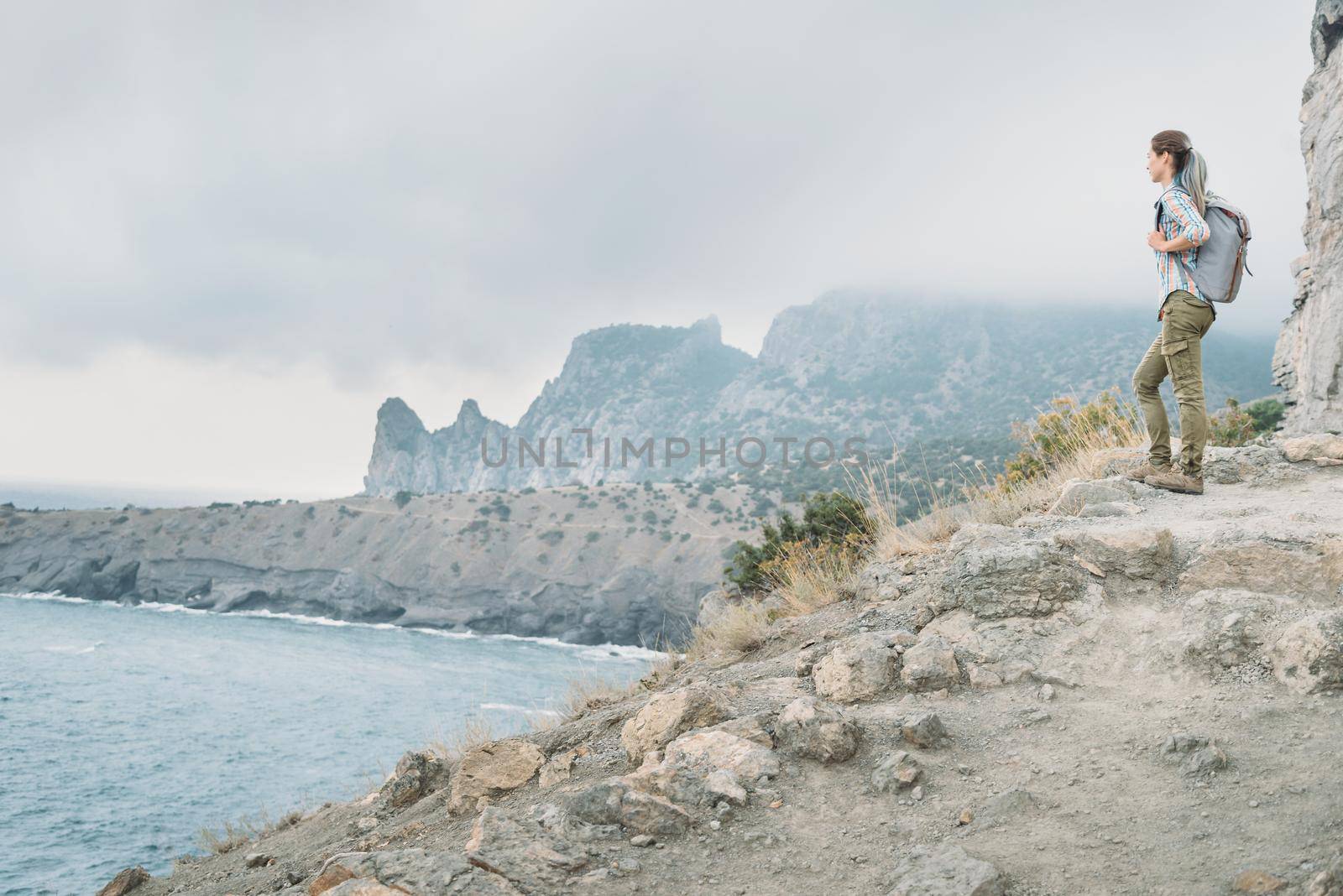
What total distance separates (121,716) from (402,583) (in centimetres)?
4618

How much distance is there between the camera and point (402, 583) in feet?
286

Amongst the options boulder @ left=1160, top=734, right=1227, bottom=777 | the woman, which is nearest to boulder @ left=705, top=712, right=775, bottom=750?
boulder @ left=1160, top=734, right=1227, bottom=777

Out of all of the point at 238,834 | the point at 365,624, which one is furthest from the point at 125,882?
the point at 365,624

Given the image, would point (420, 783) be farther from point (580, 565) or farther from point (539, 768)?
point (580, 565)

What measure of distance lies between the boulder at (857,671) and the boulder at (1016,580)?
2.14 ft

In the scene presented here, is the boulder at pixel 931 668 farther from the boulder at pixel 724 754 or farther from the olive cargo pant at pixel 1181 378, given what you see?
the olive cargo pant at pixel 1181 378

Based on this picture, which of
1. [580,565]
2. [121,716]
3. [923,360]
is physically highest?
[923,360]

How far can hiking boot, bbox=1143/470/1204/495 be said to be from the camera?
229 inches

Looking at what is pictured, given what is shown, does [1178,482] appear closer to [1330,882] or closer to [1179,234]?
[1179,234]

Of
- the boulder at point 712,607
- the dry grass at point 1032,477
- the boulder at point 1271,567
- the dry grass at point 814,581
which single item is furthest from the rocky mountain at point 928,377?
the boulder at point 1271,567

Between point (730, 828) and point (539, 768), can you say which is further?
point (539, 768)

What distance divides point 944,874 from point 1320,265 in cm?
1797

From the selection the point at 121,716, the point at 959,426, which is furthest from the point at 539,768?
the point at 959,426

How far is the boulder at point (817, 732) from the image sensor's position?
127 inches
